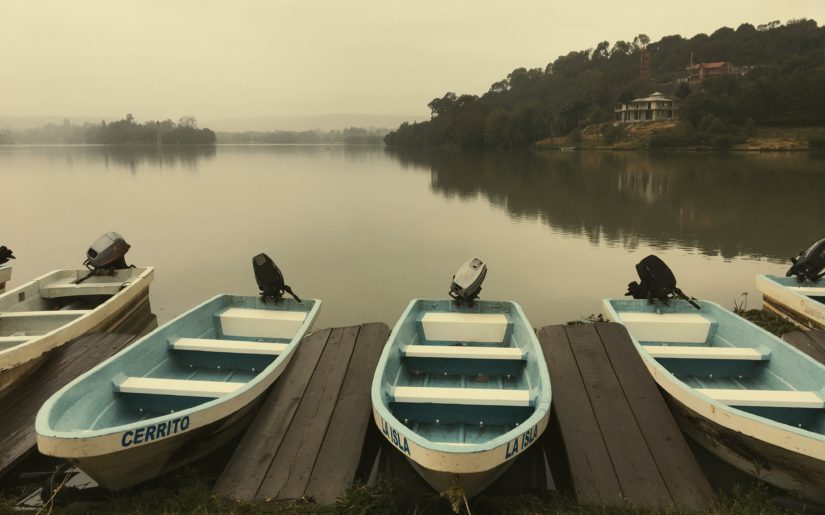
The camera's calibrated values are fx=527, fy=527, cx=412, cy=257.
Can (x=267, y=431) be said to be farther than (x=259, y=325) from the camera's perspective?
No

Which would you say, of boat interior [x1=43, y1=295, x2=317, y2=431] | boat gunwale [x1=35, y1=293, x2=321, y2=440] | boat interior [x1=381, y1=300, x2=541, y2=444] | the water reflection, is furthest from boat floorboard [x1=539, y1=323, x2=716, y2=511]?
the water reflection

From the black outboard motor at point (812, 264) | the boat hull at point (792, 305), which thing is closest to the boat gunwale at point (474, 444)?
the boat hull at point (792, 305)

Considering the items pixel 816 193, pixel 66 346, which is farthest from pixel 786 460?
pixel 816 193

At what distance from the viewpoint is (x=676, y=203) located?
2920 centimetres

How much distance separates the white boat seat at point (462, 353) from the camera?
676 centimetres

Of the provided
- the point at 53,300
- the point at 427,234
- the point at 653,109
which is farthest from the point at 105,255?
the point at 653,109

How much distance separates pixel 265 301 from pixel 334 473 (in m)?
4.24

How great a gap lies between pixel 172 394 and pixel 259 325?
2.66 m

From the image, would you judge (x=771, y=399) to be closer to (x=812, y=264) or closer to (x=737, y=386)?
(x=737, y=386)

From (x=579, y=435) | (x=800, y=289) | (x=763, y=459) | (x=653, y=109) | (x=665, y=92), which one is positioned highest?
(x=665, y=92)

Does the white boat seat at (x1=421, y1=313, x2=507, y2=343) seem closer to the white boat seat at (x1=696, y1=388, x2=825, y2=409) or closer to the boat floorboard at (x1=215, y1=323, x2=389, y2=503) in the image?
Answer: the boat floorboard at (x1=215, y1=323, x2=389, y2=503)

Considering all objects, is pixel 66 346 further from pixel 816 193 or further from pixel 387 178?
pixel 387 178

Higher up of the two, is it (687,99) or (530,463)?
(687,99)

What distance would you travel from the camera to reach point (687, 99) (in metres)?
91.1
